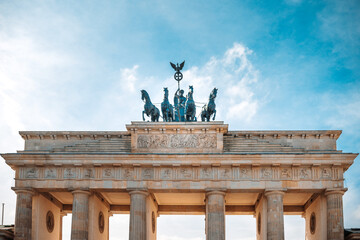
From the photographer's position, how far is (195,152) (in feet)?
127

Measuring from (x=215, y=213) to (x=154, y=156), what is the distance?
5.53 m

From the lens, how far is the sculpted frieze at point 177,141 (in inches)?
1535

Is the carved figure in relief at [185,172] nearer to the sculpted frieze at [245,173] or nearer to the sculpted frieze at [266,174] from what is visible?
the sculpted frieze at [245,173]

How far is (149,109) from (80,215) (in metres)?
9.00

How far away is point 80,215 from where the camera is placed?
37.5 metres

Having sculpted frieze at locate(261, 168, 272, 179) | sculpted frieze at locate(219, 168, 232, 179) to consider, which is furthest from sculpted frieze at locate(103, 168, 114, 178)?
sculpted frieze at locate(261, 168, 272, 179)

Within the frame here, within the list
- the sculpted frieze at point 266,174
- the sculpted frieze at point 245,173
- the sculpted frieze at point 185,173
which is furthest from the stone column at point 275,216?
the sculpted frieze at point 185,173

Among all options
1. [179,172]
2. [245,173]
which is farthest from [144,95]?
[245,173]

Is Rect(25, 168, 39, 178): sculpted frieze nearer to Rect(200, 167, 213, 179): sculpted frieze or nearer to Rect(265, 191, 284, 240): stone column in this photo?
Rect(200, 167, 213, 179): sculpted frieze

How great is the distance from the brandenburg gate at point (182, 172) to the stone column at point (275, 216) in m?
0.07

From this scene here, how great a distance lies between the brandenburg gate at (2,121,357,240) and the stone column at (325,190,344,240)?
0.21 feet

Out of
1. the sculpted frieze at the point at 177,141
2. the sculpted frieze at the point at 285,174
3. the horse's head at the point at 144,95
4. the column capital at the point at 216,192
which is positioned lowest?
the column capital at the point at 216,192

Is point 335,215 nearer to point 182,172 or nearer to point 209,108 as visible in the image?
point 182,172

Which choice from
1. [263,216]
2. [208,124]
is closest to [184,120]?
[208,124]
